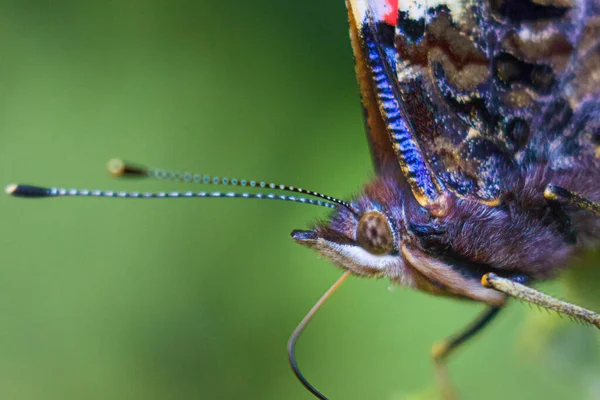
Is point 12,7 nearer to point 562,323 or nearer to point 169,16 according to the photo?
point 169,16

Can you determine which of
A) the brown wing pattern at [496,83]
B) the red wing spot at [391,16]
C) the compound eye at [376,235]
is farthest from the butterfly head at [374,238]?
the red wing spot at [391,16]

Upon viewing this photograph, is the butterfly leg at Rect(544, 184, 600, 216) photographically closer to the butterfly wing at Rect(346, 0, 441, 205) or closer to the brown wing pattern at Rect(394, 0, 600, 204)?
the brown wing pattern at Rect(394, 0, 600, 204)

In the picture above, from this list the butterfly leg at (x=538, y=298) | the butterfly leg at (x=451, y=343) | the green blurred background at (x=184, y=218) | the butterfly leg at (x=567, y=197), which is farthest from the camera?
the green blurred background at (x=184, y=218)

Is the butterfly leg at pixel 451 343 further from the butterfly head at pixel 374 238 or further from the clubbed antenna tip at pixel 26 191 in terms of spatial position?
the clubbed antenna tip at pixel 26 191

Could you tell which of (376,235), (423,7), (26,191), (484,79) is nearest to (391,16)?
(423,7)

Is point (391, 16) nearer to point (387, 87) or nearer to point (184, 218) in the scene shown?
point (387, 87)

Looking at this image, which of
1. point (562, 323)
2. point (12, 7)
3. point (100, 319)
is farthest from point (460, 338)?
point (12, 7)

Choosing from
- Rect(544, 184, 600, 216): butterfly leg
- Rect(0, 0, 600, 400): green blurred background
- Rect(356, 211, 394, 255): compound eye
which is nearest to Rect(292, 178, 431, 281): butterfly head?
Rect(356, 211, 394, 255): compound eye
